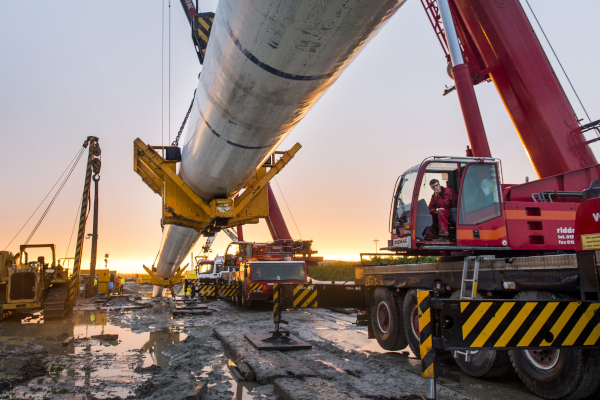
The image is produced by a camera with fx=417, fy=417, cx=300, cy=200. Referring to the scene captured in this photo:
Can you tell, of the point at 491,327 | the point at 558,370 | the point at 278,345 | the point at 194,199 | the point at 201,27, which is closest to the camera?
the point at 491,327

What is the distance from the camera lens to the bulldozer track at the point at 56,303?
12.1 meters

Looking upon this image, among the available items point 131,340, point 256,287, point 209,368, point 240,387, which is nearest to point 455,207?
point 240,387

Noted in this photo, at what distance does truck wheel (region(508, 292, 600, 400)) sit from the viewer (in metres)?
3.60

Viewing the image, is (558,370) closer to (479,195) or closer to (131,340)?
(479,195)

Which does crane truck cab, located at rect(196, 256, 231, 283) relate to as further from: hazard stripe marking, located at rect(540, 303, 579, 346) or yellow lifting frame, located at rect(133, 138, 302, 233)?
hazard stripe marking, located at rect(540, 303, 579, 346)

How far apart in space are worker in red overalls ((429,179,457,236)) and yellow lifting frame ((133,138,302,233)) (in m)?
2.37

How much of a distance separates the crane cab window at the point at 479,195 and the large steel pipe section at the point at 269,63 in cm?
279

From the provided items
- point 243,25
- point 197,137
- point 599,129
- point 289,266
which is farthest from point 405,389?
point 289,266

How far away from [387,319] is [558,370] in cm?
333

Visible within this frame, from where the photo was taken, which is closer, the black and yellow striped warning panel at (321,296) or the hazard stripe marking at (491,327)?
the hazard stripe marking at (491,327)

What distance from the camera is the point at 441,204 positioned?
5.70 metres

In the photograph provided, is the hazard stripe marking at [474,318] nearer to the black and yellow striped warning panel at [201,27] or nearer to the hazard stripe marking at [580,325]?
the hazard stripe marking at [580,325]

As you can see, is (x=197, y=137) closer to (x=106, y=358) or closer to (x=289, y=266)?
(x=106, y=358)

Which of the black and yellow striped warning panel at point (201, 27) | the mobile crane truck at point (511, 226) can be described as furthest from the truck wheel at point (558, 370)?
the black and yellow striped warning panel at point (201, 27)
